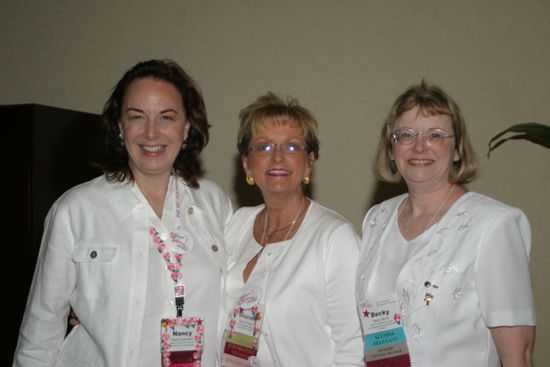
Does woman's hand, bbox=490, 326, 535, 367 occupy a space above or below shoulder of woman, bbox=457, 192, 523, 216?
below

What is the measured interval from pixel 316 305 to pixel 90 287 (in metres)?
0.93

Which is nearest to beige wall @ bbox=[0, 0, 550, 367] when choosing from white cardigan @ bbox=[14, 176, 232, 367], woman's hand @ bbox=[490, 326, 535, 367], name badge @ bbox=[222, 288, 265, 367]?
name badge @ bbox=[222, 288, 265, 367]

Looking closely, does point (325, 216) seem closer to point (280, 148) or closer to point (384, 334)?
point (280, 148)

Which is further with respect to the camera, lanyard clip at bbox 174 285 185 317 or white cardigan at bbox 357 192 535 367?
lanyard clip at bbox 174 285 185 317

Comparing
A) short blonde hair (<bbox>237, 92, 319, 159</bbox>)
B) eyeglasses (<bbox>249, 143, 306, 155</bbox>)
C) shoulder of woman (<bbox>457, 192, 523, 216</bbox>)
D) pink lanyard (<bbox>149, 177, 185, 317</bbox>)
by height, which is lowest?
pink lanyard (<bbox>149, 177, 185, 317</bbox>)

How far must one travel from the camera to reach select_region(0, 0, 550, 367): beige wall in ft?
10.9

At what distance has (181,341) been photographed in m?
1.95

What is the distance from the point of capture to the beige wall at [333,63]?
333 cm

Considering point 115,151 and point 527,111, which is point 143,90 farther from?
point 527,111

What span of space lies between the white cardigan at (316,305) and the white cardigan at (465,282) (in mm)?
201

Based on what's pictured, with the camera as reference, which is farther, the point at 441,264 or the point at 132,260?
the point at 132,260

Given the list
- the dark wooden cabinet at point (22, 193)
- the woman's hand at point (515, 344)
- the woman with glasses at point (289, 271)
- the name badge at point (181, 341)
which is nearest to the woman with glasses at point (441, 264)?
the woman's hand at point (515, 344)

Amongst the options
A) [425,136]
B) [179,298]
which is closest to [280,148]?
[425,136]

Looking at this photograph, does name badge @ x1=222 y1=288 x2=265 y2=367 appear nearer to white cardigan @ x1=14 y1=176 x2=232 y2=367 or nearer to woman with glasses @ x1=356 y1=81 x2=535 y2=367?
white cardigan @ x1=14 y1=176 x2=232 y2=367
